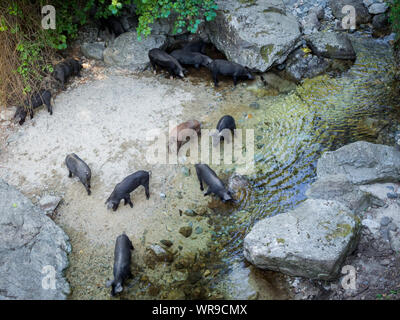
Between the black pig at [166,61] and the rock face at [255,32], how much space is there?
1397 millimetres

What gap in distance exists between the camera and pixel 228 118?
24.0ft

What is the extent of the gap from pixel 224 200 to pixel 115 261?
204 centimetres

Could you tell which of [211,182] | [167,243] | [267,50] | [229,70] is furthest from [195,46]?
[167,243]

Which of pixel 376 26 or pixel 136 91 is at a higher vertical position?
pixel 376 26

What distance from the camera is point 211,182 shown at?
6.26 metres

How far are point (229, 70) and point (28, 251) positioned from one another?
588cm

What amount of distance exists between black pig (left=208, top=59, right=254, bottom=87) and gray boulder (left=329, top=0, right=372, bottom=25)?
3.36 metres

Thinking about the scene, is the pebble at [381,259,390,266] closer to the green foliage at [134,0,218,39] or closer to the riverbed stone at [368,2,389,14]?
the green foliage at [134,0,218,39]

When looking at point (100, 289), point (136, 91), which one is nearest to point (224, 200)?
point (100, 289)

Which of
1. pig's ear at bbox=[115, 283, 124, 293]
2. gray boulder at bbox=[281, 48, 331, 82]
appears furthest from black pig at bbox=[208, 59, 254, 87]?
pig's ear at bbox=[115, 283, 124, 293]

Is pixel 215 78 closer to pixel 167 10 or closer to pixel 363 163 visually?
pixel 167 10

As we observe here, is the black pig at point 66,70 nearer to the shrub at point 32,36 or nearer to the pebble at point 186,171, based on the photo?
the shrub at point 32,36

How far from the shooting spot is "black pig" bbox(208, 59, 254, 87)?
28.3 feet

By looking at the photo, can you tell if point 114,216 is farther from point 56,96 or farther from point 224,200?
point 56,96
